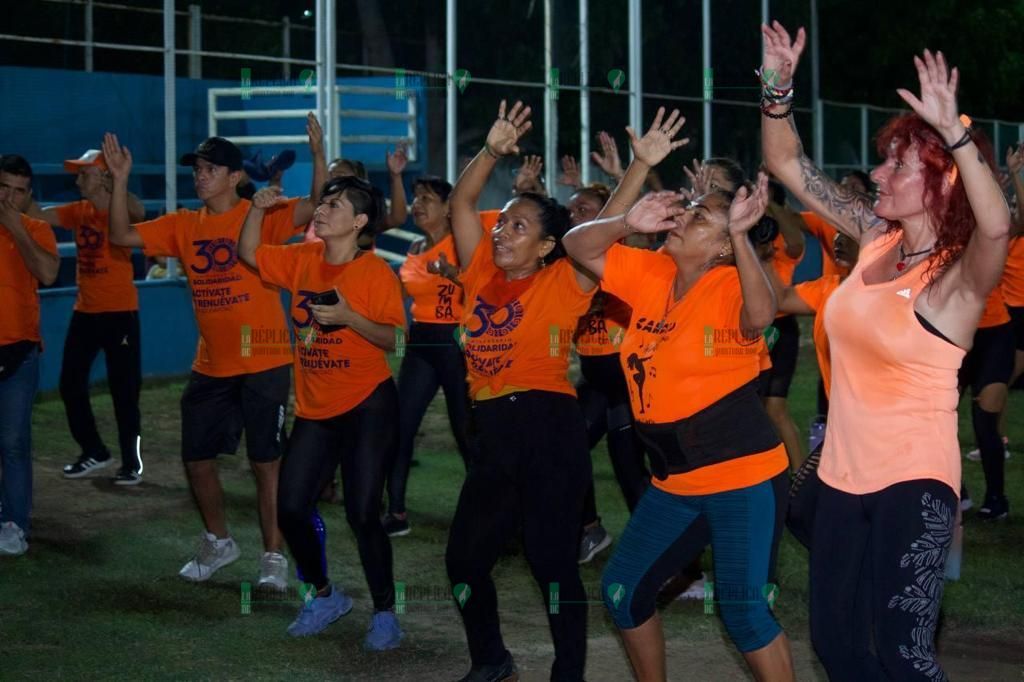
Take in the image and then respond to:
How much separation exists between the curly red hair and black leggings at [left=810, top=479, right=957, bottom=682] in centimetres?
63

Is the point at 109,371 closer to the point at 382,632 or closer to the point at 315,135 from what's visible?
the point at 315,135

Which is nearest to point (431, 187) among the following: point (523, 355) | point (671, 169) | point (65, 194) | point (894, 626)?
point (523, 355)

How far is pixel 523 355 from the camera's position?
18.1 feet

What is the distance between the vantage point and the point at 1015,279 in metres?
9.30

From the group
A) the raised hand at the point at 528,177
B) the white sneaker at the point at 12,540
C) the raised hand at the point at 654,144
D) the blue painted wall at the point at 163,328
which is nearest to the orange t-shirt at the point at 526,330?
the raised hand at the point at 654,144

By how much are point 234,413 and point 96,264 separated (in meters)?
2.83

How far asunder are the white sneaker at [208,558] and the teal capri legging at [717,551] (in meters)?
3.00

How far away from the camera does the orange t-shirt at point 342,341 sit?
6258 mm

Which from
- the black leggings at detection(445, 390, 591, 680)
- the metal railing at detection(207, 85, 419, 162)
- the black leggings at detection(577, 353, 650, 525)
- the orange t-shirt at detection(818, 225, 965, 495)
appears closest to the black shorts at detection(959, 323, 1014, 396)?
the black leggings at detection(577, 353, 650, 525)

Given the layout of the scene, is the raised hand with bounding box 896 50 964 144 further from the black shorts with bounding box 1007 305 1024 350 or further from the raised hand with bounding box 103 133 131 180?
the black shorts with bounding box 1007 305 1024 350

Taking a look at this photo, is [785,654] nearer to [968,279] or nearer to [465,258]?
[968,279]

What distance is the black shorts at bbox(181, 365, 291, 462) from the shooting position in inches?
282

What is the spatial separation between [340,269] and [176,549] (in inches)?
92.3

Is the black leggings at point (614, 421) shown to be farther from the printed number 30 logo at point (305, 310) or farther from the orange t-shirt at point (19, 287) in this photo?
the orange t-shirt at point (19, 287)
